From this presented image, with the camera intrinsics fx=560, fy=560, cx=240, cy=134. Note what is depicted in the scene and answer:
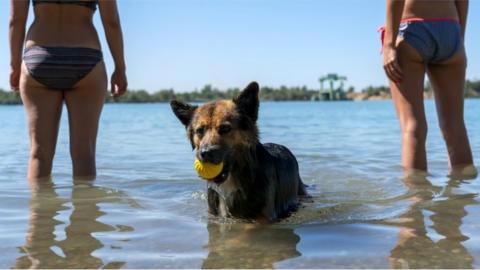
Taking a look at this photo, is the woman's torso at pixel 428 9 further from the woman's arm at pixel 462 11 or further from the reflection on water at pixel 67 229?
the reflection on water at pixel 67 229

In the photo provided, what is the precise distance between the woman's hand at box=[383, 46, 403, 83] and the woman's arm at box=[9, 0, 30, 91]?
4.18 meters

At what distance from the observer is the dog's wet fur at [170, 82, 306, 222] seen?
5.01m

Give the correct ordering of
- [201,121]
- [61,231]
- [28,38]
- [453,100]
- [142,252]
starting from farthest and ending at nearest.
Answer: [453,100]
[28,38]
[201,121]
[61,231]
[142,252]

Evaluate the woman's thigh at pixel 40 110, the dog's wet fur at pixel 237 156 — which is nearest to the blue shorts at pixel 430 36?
the dog's wet fur at pixel 237 156

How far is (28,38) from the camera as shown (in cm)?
615

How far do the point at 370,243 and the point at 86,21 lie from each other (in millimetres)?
4018

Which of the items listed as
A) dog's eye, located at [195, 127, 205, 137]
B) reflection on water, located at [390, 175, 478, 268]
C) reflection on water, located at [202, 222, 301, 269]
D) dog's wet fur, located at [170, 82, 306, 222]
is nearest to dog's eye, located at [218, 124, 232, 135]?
dog's wet fur, located at [170, 82, 306, 222]

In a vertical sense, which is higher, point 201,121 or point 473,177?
point 201,121

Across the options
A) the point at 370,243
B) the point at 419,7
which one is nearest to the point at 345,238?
the point at 370,243

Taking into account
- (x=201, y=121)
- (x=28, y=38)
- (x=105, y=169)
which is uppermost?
(x=28, y=38)

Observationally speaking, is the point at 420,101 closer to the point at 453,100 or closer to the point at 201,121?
the point at 453,100

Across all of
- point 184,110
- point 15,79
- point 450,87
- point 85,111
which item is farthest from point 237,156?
point 450,87

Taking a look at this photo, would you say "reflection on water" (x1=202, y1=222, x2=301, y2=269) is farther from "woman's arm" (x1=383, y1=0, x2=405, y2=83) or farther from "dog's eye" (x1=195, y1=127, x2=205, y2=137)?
"woman's arm" (x1=383, y1=0, x2=405, y2=83)

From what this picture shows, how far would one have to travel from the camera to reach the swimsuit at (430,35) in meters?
6.70
